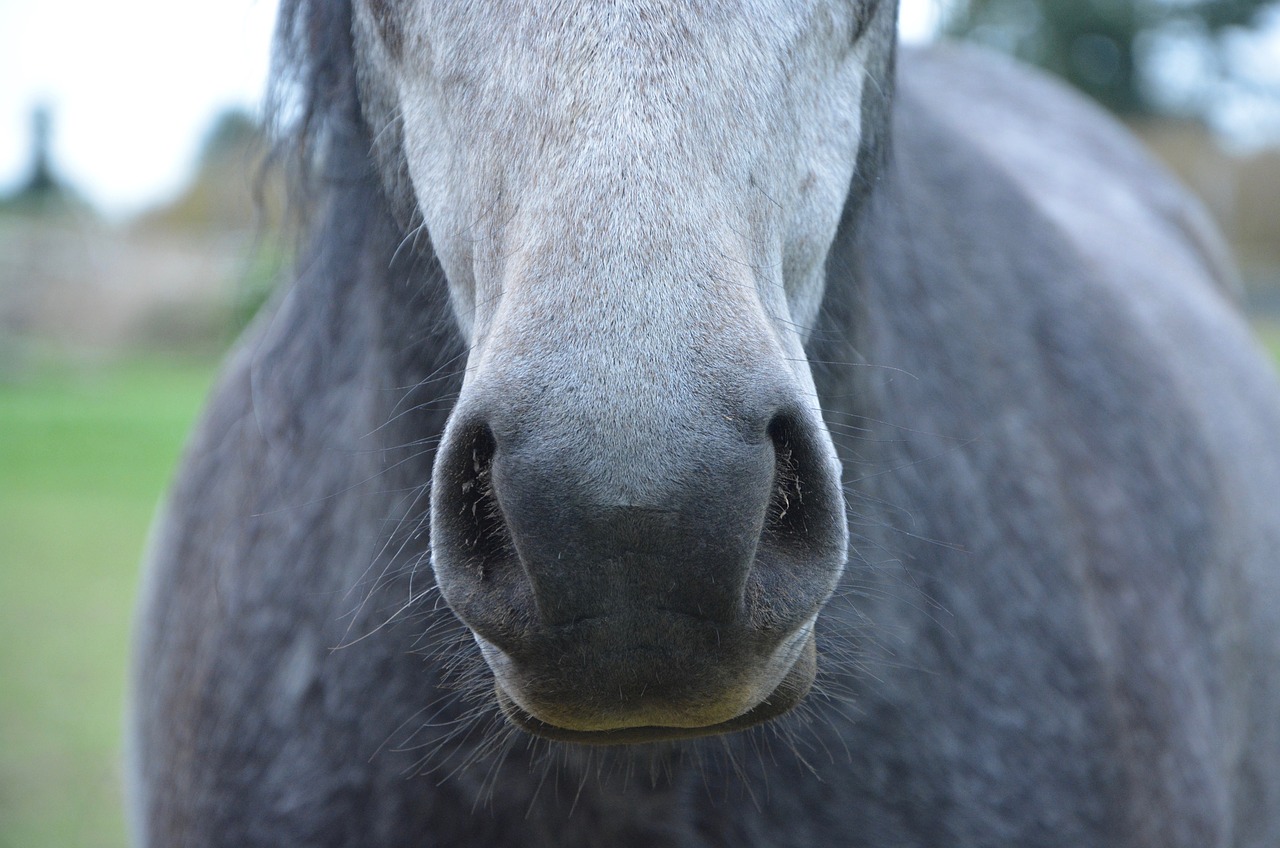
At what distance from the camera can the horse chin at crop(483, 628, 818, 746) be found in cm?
115

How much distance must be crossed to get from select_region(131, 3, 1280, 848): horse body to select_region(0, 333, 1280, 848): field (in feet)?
8.95

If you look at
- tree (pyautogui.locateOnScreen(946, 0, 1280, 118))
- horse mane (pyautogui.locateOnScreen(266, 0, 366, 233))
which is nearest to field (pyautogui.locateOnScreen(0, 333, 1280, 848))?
horse mane (pyautogui.locateOnScreen(266, 0, 366, 233))

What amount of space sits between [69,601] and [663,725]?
281 inches

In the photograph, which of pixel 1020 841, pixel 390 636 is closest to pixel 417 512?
pixel 390 636

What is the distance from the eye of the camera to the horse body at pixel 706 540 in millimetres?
1040

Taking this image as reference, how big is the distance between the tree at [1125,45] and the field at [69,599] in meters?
11.3

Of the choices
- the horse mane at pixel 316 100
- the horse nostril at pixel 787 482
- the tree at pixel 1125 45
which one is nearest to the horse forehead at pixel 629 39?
the horse nostril at pixel 787 482

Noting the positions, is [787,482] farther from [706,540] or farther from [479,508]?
[479,508]

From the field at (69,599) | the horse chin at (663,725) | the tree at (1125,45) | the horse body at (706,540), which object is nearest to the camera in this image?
the horse body at (706,540)

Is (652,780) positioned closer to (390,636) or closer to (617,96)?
(390,636)

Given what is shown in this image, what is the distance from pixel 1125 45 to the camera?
1009 inches

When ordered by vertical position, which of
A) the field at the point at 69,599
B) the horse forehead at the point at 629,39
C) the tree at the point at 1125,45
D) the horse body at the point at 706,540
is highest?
the horse forehead at the point at 629,39

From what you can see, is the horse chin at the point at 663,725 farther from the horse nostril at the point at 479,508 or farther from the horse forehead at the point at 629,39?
the horse forehead at the point at 629,39

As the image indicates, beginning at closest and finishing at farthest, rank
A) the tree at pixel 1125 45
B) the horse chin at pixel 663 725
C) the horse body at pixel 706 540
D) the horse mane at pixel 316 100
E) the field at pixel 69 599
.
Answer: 1. the horse body at pixel 706 540
2. the horse chin at pixel 663 725
3. the horse mane at pixel 316 100
4. the field at pixel 69 599
5. the tree at pixel 1125 45
